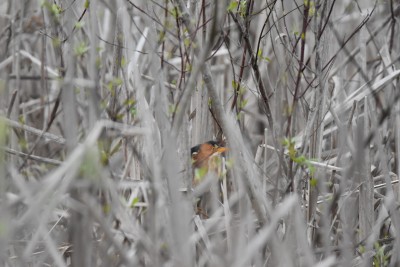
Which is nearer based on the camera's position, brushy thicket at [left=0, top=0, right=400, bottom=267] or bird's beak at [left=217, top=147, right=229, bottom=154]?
brushy thicket at [left=0, top=0, right=400, bottom=267]

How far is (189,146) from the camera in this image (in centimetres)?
241

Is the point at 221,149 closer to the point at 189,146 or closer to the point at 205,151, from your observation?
the point at 205,151

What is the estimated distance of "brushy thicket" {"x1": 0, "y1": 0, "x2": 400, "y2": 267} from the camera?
5.65 ft

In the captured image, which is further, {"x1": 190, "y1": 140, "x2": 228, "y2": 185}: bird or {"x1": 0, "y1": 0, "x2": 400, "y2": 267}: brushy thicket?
{"x1": 190, "y1": 140, "x2": 228, "y2": 185}: bird

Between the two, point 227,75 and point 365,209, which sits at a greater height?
point 227,75

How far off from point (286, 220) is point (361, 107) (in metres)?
1.14

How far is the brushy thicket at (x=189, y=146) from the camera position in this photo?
67.8 inches

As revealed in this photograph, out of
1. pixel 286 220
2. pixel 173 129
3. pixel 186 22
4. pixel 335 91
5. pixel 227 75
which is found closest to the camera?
pixel 173 129

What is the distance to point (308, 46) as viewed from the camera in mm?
3625

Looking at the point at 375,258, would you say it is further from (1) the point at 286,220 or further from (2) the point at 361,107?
(2) the point at 361,107

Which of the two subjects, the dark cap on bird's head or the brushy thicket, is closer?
the brushy thicket

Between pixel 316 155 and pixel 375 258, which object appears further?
pixel 316 155

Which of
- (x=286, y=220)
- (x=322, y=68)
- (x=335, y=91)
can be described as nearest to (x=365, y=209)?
(x=286, y=220)

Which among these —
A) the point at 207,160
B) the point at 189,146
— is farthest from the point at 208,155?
the point at 189,146
